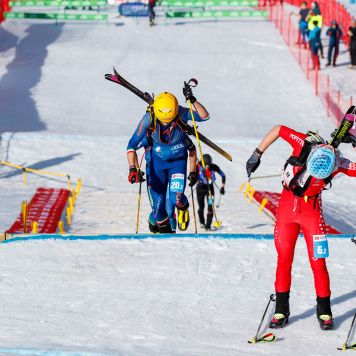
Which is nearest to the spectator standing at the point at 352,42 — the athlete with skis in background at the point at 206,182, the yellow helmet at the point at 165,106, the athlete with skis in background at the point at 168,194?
the athlete with skis in background at the point at 206,182

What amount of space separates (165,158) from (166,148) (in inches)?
7.0

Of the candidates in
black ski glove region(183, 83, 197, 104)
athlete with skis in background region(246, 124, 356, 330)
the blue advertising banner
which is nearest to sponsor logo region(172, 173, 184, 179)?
black ski glove region(183, 83, 197, 104)

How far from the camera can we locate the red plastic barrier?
1539 centimetres

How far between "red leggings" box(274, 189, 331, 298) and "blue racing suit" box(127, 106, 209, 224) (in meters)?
2.91

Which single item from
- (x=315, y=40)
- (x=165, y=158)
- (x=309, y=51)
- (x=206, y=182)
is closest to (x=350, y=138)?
(x=165, y=158)

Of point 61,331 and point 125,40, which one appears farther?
point 125,40

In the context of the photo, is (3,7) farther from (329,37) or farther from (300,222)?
(300,222)

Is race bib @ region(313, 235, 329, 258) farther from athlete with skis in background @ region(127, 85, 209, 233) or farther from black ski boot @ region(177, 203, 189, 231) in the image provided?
black ski boot @ region(177, 203, 189, 231)

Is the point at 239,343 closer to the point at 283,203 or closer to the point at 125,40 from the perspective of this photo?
the point at 283,203

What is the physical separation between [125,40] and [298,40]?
600cm

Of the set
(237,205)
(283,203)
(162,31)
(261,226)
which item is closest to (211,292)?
(283,203)

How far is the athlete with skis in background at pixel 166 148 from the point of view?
11312 millimetres

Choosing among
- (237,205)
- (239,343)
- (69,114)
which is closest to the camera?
(239,343)

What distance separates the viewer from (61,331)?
8594mm
